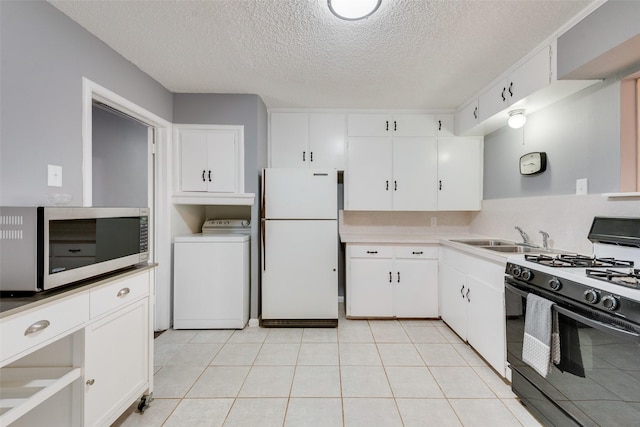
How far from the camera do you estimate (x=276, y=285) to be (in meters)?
2.93

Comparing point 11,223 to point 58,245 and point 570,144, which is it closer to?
point 58,245

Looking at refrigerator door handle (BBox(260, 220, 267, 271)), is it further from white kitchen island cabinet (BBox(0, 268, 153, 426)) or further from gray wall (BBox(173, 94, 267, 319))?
white kitchen island cabinet (BBox(0, 268, 153, 426))

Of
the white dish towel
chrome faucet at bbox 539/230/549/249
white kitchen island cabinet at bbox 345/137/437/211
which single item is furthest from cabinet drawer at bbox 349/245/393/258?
the white dish towel

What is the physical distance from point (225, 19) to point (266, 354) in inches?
98.2

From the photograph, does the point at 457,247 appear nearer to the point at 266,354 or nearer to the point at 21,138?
the point at 266,354

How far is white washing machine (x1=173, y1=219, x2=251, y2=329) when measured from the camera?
283cm

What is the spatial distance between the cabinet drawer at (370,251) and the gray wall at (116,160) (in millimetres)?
2359

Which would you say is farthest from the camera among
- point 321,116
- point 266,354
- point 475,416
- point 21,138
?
point 321,116

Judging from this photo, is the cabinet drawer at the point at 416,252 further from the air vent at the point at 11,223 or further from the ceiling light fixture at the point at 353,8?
the air vent at the point at 11,223

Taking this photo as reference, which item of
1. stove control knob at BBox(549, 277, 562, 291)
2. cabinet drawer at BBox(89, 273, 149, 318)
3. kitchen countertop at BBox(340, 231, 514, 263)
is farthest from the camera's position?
kitchen countertop at BBox(340, 231, 514, 263)

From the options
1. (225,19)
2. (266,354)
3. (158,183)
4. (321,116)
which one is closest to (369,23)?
(225,19)

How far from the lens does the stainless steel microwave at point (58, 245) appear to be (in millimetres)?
1101

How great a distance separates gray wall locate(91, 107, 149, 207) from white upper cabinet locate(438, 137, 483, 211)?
3363 mm

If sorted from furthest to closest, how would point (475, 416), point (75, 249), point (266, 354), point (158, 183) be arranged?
point (158, 183) → point (266, 354) → point (475, 416) → point (75, 249)
